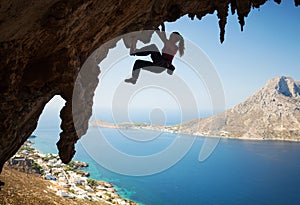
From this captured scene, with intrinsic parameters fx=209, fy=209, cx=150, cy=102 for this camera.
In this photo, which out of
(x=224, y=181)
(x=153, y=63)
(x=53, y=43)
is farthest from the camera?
(x=224, y=181)

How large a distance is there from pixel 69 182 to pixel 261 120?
5650 inches

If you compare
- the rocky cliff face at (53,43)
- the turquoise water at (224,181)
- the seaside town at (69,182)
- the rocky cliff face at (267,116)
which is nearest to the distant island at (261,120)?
the rocky cliff face at (267,116)

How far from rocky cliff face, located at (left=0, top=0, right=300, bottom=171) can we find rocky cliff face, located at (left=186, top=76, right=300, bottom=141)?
138502 mm

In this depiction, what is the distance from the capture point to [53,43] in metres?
4.80

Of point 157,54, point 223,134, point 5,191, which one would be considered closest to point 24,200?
point 5,191

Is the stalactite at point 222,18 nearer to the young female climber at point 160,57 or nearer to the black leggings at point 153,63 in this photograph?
the young female climber at point 160,57

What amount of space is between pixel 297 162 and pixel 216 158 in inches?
1147

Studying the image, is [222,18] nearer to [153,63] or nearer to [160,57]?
[160,57]

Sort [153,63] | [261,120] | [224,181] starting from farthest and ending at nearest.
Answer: [261,120]
[224,181]
[153,63]

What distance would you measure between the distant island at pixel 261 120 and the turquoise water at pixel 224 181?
1373 inches

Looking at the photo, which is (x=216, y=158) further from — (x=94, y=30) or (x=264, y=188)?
(x=94, y=30)

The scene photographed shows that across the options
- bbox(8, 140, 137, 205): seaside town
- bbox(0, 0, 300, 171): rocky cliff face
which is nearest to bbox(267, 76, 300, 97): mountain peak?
bbox(8, 140, 137, 205): seaside town

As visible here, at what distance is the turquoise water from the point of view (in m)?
48.7

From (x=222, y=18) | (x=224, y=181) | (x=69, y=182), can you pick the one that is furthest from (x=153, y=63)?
(x=224, y=181)
